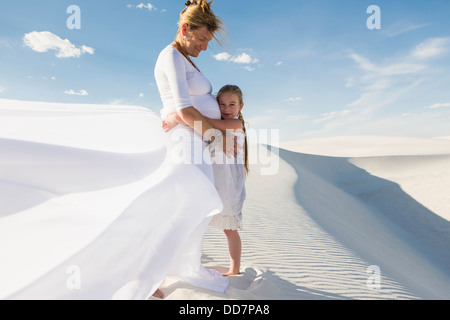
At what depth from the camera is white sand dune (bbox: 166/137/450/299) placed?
3398mm

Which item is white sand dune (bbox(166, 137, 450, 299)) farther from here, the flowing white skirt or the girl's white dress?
the flowing white skirt

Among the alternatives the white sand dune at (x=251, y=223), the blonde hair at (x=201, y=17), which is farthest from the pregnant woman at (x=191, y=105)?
the white sand dune at (x=251, y=223)

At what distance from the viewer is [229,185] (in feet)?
9.20

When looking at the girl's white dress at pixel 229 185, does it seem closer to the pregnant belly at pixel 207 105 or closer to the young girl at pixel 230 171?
the young girl at pixel 230 171

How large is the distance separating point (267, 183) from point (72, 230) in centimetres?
869

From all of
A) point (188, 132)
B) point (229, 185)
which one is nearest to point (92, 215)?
point (188, 132)

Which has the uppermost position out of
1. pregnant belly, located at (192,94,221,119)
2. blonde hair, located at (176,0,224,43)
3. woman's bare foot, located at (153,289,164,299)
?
blonde hair, located at (176,0,224,43)

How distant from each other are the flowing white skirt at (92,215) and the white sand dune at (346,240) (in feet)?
2.35

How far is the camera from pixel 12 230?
2154 mm

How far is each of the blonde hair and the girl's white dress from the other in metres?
0.89

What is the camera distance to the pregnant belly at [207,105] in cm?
261

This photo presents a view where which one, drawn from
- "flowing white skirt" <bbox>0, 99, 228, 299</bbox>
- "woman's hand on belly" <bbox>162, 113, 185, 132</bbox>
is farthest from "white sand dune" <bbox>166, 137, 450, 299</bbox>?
"woman's hand on belly" <bbox>162, 113, 185, 132</bbox>

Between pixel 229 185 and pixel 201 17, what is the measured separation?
140 cm

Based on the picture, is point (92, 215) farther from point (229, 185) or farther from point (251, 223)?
point (251, 223)
